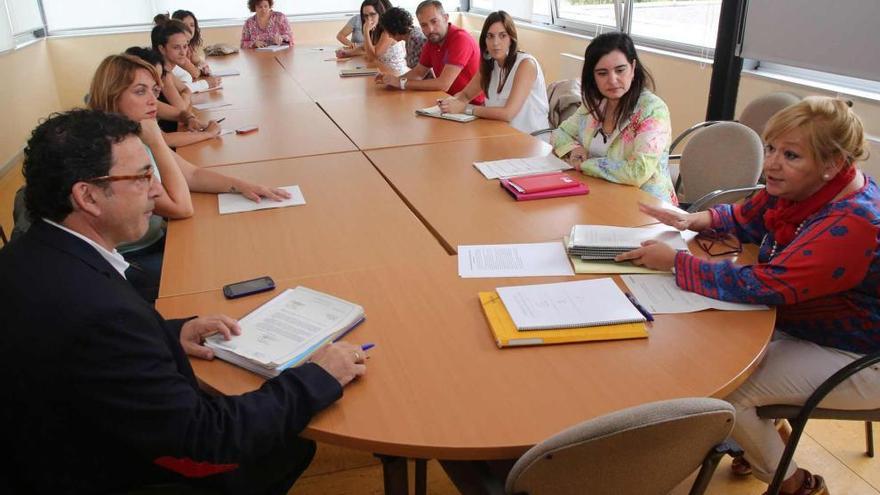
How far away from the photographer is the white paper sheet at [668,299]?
149cm

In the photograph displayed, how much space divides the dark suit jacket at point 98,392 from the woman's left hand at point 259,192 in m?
1.11

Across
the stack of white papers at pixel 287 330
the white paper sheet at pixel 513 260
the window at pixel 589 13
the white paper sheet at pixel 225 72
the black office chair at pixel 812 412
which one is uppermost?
the window at pixel 589 13

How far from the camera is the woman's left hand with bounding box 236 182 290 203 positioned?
226 centimetres

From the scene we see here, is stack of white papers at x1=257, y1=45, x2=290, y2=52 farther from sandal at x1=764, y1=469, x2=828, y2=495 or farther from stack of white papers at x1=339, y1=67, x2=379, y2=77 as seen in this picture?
sandal at x1=764, y1=469, x2=828, y2=495

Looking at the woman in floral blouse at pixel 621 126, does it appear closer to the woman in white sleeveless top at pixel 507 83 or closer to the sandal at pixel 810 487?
the woman in white sleeveless top at pixel 507 83

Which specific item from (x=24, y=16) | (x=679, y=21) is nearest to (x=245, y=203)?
(x=679, y=21)

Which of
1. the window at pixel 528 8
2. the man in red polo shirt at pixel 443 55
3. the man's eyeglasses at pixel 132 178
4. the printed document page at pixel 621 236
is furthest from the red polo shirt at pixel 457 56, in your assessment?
the man's eyeglasses at pixel 132 178

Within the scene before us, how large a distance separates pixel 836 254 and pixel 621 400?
683 mm

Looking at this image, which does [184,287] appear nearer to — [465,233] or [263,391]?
[263,391]

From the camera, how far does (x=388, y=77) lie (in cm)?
443

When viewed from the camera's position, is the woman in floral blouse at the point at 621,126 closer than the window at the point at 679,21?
Yes

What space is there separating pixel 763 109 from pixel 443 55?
2.19 metres

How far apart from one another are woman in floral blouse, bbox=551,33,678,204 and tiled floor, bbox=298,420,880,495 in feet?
3.17

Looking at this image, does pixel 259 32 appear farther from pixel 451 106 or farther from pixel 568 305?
pixel 568 305
